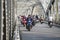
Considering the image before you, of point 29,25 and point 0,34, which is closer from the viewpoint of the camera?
point 0,34

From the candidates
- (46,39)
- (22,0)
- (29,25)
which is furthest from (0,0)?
(22,0)

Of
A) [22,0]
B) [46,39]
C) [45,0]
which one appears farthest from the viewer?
[45,0]

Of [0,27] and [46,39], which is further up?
[0,27]

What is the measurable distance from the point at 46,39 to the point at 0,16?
13.8 meters

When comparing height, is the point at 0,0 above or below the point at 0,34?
above

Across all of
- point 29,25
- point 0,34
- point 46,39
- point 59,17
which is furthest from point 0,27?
point 59,17

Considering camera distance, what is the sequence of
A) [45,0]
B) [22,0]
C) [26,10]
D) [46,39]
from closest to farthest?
[46,39]
[22,0]
[45,0]
[26,10]

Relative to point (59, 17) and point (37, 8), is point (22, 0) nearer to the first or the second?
point (59, 17)

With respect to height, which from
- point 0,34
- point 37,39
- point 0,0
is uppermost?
point 0,0

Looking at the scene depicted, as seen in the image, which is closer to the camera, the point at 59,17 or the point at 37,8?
the point at 59,17

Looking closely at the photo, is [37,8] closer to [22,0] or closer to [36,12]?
[36,12]

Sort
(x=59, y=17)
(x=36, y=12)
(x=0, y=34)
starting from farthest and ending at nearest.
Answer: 1. (x=36, y=12)
2. (x=59, y=17)
3. (x=0, y=34)

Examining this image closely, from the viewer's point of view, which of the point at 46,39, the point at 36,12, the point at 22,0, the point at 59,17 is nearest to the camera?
the point at 46,39

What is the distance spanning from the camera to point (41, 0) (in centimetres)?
8594
